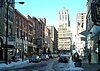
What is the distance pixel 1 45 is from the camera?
6400 cm

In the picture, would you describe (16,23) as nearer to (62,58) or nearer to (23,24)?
(23,24)

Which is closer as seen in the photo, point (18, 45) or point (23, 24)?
point (18, 45)

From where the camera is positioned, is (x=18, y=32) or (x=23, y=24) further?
(x=23, y=24)

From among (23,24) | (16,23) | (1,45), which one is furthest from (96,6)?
(23,24)

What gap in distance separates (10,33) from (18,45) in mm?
13172

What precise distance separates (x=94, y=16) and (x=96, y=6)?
370 mm

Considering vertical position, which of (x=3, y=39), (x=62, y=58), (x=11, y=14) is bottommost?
(x=62, y=58)

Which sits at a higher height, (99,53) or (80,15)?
(80,15)

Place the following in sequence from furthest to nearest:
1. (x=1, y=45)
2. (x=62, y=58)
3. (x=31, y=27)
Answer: (x=31, y=27) < (x=62, y=58) < (x=1, y=45)

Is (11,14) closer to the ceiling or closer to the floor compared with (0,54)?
closer to the ceiling

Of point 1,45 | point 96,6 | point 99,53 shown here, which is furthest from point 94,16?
point 1,45

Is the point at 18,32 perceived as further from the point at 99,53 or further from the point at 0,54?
the point at 99,53

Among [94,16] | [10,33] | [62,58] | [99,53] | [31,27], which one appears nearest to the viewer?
[94,16]

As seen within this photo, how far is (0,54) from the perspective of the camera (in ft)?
213
